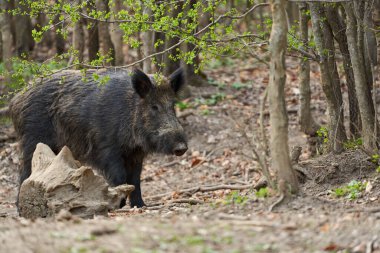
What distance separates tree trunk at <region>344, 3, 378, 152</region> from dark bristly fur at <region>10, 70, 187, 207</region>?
8.06 feet

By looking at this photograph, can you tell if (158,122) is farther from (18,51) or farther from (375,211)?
(18,51)

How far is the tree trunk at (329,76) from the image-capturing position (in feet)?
28.0

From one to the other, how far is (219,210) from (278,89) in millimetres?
1229

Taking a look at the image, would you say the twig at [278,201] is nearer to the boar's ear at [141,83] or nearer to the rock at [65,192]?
the rock at [65,192]

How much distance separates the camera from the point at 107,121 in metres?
9.89

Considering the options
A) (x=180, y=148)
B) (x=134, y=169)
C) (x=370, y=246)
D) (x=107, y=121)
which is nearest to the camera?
(x=370, y=246)

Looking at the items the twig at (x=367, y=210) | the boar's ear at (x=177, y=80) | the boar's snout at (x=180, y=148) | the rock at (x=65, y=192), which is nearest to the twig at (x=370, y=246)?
the twig at (x=367, y=210)

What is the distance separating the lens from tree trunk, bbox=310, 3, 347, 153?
8523 mm

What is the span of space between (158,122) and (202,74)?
5.75m

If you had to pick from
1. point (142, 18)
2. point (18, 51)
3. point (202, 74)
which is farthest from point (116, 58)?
point (142, 18)

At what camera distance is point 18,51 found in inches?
660

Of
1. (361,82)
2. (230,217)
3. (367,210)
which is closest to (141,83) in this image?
(361,82)

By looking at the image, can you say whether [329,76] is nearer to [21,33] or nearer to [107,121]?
[107,121]

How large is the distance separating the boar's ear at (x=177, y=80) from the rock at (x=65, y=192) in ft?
7.89
